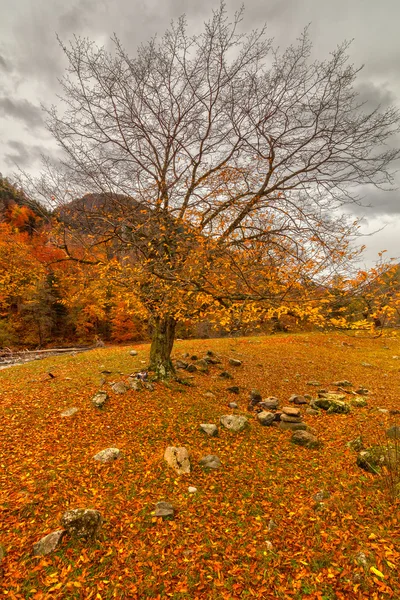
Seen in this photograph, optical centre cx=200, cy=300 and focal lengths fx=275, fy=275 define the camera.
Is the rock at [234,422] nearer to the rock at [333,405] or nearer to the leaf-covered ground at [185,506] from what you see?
the leaf-covered ground at [185,506]

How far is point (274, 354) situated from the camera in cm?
1884

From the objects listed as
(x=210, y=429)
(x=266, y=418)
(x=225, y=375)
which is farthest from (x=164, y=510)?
(x=225, y=375)

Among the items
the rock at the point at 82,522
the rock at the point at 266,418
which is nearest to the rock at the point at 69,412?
the rock at the point at 82,522

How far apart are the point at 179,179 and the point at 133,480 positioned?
7857 millimetres

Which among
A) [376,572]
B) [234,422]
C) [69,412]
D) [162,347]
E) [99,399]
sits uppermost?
[162,347]

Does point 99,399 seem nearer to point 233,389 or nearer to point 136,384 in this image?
point 136,384

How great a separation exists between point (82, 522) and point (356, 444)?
605 cm

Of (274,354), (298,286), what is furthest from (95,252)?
(274,354)

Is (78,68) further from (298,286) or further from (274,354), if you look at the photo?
(274,354)

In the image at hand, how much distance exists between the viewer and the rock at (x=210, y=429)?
6.88 metres

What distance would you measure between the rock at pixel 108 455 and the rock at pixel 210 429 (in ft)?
7.18

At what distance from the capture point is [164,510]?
170 inches

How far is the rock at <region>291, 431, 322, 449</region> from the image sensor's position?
6742mm

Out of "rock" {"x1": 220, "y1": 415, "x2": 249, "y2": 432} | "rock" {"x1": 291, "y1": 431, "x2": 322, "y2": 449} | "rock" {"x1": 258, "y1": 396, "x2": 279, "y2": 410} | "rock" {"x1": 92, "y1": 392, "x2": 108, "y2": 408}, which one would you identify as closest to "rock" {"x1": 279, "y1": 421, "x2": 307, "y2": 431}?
"rock" {"x1": 291, "y1": 431, "x2": 322, "y2": 449}
